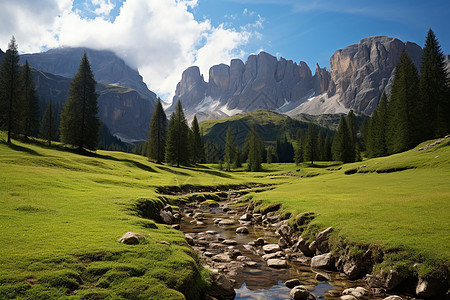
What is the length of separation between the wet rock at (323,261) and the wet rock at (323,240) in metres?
1.01

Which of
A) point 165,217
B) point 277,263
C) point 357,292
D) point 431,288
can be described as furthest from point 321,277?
point 165,217

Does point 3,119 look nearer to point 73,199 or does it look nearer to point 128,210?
Answer: point 73,199

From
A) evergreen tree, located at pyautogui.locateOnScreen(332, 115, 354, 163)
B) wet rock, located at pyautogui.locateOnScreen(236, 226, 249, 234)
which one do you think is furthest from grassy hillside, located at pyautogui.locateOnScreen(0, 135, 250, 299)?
evergreen tree, located at pyautogui.locateOnScreen(332, 115, 354, 163)

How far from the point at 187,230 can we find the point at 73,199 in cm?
975

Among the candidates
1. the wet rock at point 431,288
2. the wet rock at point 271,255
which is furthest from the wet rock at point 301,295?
the wet rock at point 271,255

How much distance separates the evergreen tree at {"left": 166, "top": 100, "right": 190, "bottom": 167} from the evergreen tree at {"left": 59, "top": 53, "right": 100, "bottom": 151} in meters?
22.8

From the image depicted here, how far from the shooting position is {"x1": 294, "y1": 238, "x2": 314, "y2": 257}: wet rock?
15.9m

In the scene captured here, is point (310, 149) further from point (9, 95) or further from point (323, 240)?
point (9, 95)

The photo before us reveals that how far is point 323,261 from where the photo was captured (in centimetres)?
1387

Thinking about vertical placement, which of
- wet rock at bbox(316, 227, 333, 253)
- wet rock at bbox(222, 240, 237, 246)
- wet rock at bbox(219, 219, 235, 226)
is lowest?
wet rock at bbox(219, 219, 235, 226)

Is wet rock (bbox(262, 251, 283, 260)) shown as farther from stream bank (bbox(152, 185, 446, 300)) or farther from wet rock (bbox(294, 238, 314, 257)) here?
wet rock (bbox(294, 238, 314, 257))

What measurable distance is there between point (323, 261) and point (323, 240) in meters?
1.85

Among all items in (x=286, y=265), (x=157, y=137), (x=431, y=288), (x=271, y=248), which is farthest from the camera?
(x=157, y=137)

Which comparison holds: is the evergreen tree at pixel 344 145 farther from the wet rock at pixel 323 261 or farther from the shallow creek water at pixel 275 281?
the wet rock at pixel 323 261
